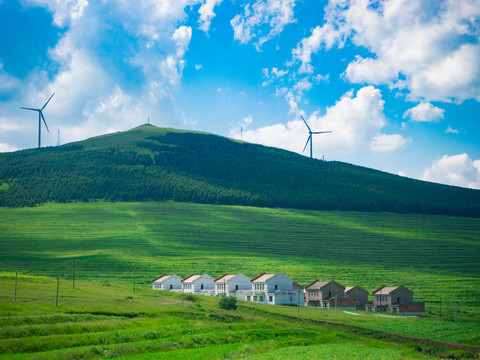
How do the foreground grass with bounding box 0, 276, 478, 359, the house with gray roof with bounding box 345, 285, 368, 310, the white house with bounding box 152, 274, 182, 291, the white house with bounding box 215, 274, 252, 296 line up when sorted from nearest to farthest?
the foreground grass with bounding box 0, 276, 478, 359 < the house with gray roof with bounding box 345, 285, 368, 310 < the white house with bounding box 215, 274, 252, 296 < the white house with bounding box 152, 274, 182, 291

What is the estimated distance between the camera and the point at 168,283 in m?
120

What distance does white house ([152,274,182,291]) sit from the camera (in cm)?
11994

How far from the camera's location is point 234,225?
649 feet

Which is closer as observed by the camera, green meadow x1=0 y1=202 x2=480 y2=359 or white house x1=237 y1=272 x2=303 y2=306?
green meadow x1=0 y1=202 x2=480 y2=359

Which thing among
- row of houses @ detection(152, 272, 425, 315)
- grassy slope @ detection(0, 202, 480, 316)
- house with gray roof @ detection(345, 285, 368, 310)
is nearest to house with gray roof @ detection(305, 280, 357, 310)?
row of houses @ detection(152, 272, 425, 315)

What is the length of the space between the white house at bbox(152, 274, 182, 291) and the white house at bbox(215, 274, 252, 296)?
8375mm

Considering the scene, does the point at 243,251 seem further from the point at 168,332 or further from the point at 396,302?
the point at 168,332

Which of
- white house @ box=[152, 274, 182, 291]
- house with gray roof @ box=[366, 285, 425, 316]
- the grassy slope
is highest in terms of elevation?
the grassy slope

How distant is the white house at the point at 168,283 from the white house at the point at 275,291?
52.9 feet

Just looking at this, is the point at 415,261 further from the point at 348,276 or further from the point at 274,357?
the point at 274,357

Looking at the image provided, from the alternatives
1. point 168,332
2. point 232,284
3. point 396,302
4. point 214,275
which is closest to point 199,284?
point 232,284

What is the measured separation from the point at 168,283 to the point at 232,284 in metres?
13.4

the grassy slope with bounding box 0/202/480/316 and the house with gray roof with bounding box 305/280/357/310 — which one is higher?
the grassy slope with bounding box 0/202/480/316

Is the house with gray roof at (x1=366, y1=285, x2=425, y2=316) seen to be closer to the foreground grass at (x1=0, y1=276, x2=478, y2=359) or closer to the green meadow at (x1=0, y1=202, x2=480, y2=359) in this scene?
the green meadow at (x1=0, y1=202, x2=480, y2=359)
